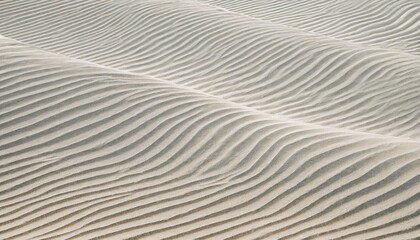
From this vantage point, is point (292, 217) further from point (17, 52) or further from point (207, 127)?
point (17, 52)

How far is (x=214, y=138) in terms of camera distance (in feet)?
18.9

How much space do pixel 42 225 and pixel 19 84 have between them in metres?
2.25

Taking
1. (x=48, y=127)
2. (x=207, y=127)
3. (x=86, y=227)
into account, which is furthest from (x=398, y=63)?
(x=86, y=227)

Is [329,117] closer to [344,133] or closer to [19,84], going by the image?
[344,133]

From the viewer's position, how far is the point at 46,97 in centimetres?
639

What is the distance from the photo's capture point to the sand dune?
4645mm

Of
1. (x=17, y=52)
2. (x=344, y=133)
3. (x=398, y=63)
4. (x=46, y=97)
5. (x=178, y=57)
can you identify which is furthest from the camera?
(x=178, y=57)

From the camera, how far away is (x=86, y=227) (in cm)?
463

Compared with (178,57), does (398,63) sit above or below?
above

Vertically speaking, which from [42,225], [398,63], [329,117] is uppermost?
[398,63]

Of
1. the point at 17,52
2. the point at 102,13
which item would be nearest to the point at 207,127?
the point at 17,52

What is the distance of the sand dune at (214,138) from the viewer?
4.64 meters

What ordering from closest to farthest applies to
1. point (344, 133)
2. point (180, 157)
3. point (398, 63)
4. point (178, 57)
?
point (180, 157) < point (344, 133) < point (398, 63) < point (178, 57)

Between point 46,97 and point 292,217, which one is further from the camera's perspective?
point 46,97
